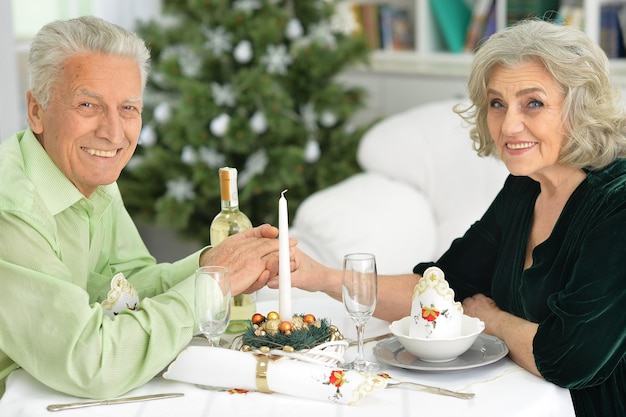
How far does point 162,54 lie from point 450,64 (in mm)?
1331

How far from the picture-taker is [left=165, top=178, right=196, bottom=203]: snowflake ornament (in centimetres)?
423

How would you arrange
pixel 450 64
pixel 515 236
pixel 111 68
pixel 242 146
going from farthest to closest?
pixel 450 64, pixel 242 146, pixel 515 236, pixel 111 68

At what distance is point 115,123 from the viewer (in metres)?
1.80

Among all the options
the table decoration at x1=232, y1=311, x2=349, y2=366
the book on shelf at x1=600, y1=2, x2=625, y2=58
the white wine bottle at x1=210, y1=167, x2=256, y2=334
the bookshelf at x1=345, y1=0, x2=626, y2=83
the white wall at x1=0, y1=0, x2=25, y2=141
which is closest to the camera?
the table decoration at x1=232, y1=311, x2=349, y2=366

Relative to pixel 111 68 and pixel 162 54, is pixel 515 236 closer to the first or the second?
pixel 111 68

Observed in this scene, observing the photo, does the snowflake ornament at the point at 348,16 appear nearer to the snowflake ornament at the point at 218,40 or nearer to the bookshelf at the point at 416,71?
the bookshelf at the point at 416,71

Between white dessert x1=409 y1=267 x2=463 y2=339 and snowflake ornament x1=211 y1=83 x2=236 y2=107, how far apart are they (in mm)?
2533

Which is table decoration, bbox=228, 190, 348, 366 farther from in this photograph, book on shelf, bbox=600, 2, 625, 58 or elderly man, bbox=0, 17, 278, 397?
book on shelf, bbox=600, 2, 625, 58

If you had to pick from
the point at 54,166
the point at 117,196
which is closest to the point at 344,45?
the point at 117,196

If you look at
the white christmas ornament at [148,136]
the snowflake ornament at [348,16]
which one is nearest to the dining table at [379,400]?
the white christmas ornament at [148,136]

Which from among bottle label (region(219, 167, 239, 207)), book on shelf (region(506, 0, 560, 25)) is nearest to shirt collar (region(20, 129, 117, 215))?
bottle label (region(219, 167, 239, 207))

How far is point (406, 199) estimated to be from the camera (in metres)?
3.60

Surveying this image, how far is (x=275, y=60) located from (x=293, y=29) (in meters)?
0.16

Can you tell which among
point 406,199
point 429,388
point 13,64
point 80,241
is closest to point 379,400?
point 429,388
